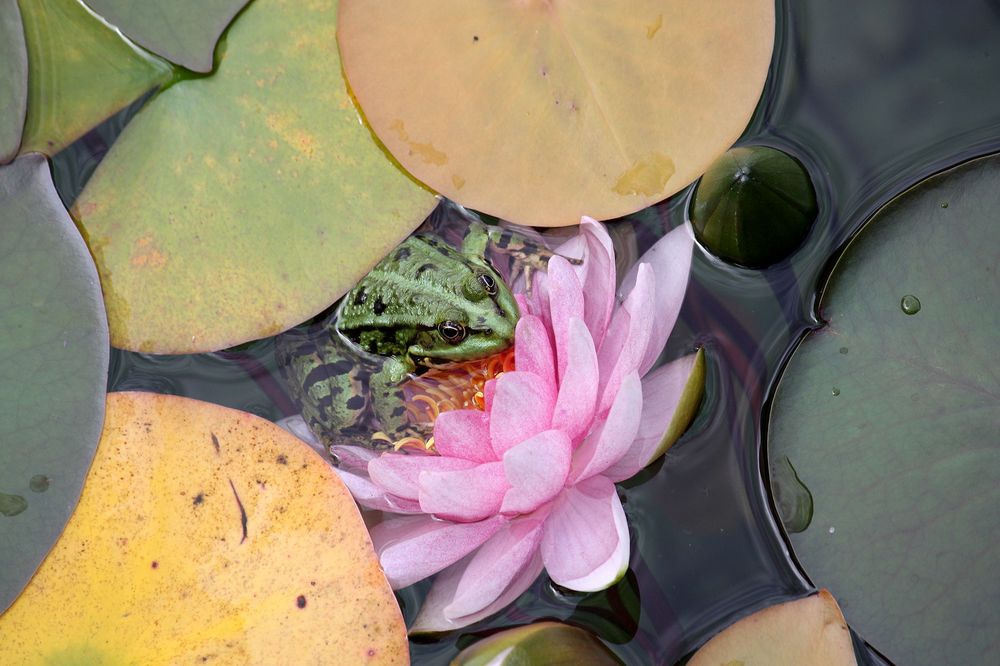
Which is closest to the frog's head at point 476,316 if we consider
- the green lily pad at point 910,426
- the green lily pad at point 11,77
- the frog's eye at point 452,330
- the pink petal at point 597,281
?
the frog's eye at point 452,330

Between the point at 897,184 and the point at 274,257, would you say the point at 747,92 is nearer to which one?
the point at 897,184

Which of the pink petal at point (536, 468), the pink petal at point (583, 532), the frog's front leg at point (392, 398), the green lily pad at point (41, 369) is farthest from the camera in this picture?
the frog's front leg at point (392, 398)

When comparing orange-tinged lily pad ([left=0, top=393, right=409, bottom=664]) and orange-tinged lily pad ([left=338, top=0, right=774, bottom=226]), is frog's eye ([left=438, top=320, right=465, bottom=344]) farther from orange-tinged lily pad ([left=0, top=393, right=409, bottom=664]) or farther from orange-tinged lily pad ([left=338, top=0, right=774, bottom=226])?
orange-tinged lily pad ([left=0, top=393, right=409, bottom=664])

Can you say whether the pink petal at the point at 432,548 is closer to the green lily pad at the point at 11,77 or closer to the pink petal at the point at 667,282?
the pink petal at the point at 667,282

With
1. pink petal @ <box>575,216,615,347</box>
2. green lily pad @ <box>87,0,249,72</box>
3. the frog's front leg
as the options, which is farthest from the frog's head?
green lily pad @ <box>87,0,249,72</box>

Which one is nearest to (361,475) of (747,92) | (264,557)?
(264,557)

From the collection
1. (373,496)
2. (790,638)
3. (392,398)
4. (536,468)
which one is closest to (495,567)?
(536,468)
